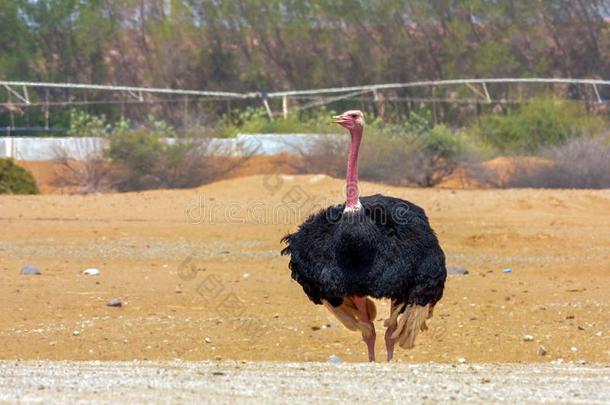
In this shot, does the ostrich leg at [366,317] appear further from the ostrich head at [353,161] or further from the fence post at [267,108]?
the fence post at [267,108]

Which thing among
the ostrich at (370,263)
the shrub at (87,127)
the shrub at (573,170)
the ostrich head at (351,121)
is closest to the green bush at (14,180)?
the shrub at (87,127)

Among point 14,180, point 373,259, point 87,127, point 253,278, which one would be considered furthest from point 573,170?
point 373,259

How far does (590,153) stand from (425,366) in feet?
56.5

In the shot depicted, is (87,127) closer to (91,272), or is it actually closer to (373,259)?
(91,272)

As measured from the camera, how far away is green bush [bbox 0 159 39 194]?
79.6 feet

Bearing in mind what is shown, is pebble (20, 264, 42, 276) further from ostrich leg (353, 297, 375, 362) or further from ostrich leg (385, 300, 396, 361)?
ostrich leg (385, 300, 396, 361)

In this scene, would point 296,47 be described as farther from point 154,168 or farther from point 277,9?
point 154,168

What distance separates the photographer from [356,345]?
41.5 ft

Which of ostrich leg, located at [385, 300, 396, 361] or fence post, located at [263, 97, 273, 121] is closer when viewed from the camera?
ostrich leg, located at [385, 300, 396, 361]

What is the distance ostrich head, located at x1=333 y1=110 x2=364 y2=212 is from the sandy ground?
174 cm

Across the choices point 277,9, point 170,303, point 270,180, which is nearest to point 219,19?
point 277,9

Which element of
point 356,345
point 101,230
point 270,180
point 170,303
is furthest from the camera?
point 270,180

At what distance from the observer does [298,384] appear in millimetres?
7688

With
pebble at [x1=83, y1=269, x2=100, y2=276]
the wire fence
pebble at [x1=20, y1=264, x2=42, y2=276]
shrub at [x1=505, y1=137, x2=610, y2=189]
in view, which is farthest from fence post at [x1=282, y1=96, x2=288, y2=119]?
pebble at [x1=20, y1=264, x2=42, y2=276]
